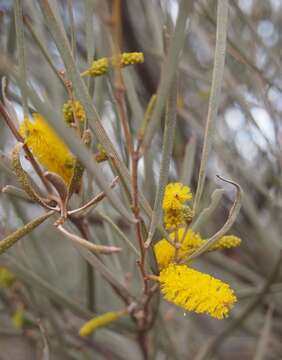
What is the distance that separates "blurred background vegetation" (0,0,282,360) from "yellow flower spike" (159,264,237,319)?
19cm

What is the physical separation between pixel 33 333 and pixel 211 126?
78 centimetres

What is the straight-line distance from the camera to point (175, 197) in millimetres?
541

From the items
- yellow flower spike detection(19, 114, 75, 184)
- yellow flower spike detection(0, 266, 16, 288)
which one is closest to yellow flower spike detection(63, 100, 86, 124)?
yellow flower spike detection(19, 114, 75, 184)

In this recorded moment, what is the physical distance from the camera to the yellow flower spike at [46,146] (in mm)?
→ 562

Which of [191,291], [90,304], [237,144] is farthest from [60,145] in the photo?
[237,144]

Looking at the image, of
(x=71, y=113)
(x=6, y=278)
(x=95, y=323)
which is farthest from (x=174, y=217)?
(x=6, y=278)

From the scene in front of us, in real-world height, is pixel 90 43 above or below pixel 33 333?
above

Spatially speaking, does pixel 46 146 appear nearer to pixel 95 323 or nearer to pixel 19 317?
pixel 95 323

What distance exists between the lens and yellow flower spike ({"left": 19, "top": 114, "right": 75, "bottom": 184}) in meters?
0.56

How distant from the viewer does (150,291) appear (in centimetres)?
65

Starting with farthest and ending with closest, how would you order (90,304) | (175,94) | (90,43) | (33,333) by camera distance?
1. (33,333)
2. (90,304)
3. (90,43)
4. (175,94)

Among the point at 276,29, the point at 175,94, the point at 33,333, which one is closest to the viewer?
the point at 175,94

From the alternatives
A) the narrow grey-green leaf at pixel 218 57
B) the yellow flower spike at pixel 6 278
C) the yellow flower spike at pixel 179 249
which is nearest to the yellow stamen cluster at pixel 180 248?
the yellow flower spike at pixel 179 249

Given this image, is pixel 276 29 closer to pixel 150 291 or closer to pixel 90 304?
pixel 90 304
